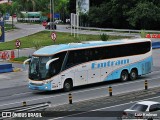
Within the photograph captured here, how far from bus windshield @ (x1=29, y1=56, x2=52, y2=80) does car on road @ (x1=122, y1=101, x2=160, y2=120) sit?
1174 centimetres

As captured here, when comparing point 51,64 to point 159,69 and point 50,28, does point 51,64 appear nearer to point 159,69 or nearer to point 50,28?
point 159,69

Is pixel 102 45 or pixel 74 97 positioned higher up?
pixel 102 45

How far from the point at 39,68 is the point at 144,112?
41.5ft

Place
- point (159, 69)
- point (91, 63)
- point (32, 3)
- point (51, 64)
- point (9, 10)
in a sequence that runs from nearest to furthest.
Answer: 1. point (51, 64)
2. point (91, 63)
3. point (159, 69)
4. point (9, 10)
5. point (32, 3)

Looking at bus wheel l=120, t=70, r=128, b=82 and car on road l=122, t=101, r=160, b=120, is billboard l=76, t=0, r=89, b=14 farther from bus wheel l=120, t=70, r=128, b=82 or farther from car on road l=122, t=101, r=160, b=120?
car on road l=122, t=101, r=160, b=120

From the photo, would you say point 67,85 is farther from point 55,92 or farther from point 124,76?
point 124,76

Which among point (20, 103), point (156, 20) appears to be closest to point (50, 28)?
point (156, 20)

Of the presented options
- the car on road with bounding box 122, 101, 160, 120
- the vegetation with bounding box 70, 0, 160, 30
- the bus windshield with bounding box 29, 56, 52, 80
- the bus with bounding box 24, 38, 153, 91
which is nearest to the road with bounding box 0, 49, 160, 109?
the bus with bounding box 24, 38, 153, 91

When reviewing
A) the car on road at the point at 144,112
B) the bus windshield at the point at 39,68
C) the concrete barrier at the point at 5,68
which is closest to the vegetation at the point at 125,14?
the concrete barrier at the point at 5,68

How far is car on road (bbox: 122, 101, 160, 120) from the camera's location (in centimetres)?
2009

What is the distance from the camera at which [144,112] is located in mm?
20562

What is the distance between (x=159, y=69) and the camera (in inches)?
1720

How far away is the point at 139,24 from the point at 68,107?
7126 cm

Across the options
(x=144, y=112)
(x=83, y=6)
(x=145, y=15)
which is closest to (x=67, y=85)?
(x=144, y=112)
